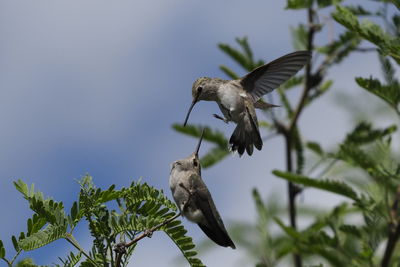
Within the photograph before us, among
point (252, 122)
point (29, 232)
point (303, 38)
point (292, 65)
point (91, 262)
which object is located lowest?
point (91, 262)

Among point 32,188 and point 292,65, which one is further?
point 292,65

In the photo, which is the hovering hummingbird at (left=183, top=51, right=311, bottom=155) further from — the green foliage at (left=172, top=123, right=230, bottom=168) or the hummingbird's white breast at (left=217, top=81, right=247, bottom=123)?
the green foliage at (left=172, top=123, right=230, bottom=168)

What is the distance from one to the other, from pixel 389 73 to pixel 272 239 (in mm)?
2731

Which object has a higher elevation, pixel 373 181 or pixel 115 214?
pixel 373 181

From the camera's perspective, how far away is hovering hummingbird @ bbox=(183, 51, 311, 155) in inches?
169

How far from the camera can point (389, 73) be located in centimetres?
606

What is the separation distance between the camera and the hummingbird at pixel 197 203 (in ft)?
12.2

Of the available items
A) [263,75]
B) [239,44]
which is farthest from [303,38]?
[263,75]

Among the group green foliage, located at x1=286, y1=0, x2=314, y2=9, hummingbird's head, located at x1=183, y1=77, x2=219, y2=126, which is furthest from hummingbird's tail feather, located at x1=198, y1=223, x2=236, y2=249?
green foliage, located at x1=286, y1=0, x2=314, y2=9

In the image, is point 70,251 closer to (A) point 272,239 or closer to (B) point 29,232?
(B) point 29,232

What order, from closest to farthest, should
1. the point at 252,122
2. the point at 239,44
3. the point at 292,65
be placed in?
the point at 252,122 → the point at 292,65 → the point at 239,44

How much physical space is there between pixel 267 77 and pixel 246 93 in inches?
10.7

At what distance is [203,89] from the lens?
4.52 metres

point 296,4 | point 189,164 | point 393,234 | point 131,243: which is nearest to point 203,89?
point 189,164
